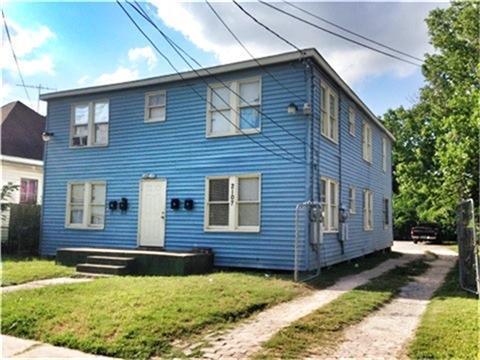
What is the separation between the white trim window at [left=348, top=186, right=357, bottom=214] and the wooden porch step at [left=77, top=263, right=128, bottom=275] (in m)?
7.43

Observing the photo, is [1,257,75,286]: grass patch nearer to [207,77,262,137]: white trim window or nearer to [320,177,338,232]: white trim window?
[207,77,262,137]: white trim window

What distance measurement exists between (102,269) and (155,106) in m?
5.13

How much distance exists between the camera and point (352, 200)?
570 inches

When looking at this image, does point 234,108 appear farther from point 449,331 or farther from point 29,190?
point 29,190

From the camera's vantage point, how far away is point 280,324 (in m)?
5.93

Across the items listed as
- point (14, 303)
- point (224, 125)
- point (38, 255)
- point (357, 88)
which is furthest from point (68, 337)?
point (357, 88)

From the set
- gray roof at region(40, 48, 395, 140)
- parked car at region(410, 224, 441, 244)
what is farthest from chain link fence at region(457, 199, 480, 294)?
parked car at region(410, 224, 441, 244)

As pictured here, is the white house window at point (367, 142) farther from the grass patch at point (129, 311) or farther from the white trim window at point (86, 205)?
the white trim window at point (86, 205)

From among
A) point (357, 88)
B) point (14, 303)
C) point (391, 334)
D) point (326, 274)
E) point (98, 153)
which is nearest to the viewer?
point (391, 334)

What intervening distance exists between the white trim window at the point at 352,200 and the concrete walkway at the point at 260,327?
5.43 m

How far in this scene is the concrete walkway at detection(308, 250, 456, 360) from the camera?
4.86 m

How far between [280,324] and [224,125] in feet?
22.8

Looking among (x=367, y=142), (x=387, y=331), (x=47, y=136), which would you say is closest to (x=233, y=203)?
(x=387, y=331)

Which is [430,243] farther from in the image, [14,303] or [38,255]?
[14,303]
